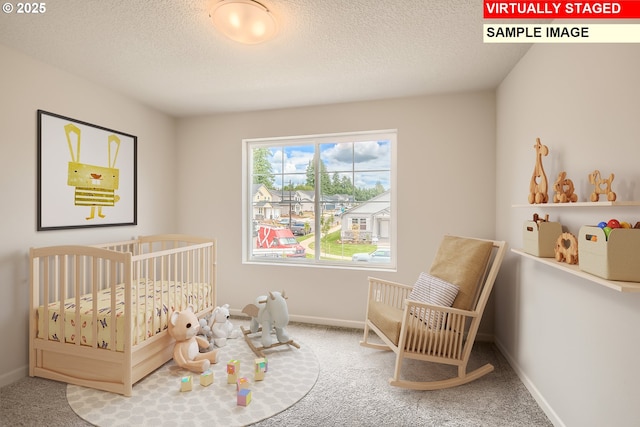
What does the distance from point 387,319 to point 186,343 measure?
4.85 ft

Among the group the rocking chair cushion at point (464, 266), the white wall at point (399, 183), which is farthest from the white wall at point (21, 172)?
the rocking chair cushion at point (464, 266)

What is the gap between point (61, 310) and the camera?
2092mm

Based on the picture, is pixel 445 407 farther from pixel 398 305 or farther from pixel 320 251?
pixel 320 251

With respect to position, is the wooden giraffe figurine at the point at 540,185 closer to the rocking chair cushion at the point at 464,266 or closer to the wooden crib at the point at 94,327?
the rocking chair cushion at the point at 464,266

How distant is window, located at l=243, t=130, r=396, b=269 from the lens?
3236 mm

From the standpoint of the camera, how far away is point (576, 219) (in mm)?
1578

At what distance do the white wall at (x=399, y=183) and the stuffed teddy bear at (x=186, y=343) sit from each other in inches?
45.1

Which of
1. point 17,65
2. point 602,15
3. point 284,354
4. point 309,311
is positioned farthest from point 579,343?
point 17,65

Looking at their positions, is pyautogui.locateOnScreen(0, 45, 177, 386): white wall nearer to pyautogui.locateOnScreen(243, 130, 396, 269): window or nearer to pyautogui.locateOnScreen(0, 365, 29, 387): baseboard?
pyautogui.locateOnScreen(0, 365, 29, 387): baseboard

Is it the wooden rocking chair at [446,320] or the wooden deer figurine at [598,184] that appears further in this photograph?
the wooden rocking chair at [446,320]

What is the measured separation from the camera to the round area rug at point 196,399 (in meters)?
1.75

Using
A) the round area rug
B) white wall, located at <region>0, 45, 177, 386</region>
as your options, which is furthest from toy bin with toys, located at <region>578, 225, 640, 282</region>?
white wall, located at <region>0, 45, 177, 386</region>

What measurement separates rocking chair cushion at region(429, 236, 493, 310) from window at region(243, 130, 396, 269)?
72 cm

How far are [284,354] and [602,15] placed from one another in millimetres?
2771
